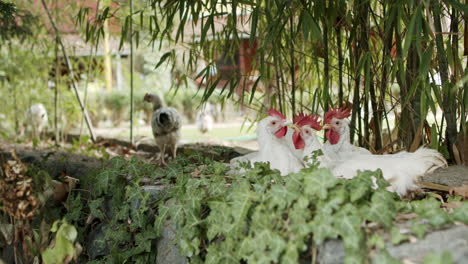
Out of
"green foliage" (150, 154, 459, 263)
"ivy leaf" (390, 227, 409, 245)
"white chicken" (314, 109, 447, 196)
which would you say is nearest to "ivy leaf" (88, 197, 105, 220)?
"green foliage" (150, 154, 459, 263)

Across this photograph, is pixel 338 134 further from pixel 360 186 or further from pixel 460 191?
pixel 360 186

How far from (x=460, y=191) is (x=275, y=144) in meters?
0.90

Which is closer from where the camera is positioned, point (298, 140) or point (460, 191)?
point (460, 191)

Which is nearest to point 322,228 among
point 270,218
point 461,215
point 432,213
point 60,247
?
point 270,218

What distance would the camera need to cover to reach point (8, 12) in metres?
3.39

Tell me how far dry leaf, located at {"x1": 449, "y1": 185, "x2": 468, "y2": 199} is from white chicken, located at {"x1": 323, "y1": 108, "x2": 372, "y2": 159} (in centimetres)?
51

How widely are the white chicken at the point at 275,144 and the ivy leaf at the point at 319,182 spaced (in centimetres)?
73

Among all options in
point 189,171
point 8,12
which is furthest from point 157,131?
point 189,171

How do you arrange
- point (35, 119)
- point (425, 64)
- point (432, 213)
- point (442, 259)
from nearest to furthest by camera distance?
point (442, 259)
point (432, 213)
point (425, 64)
point (35, 119)

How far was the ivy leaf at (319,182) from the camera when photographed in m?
1.73

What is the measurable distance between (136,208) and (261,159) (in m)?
0.69

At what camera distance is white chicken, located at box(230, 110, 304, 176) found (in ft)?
8.32

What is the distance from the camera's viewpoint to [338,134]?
275 centimetres

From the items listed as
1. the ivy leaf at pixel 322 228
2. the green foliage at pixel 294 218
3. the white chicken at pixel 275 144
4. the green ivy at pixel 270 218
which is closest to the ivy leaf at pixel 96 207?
the green ivy at pixel 270 218
